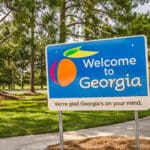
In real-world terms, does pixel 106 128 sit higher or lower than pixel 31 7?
lower

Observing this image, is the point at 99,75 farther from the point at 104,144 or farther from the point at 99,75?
the point at 104,144

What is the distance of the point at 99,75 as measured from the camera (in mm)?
5875

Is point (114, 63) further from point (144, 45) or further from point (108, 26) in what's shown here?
point (108, 26)

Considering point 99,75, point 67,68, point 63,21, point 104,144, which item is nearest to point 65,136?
point 104,144

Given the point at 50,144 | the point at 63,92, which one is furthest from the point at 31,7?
the point at 63,92

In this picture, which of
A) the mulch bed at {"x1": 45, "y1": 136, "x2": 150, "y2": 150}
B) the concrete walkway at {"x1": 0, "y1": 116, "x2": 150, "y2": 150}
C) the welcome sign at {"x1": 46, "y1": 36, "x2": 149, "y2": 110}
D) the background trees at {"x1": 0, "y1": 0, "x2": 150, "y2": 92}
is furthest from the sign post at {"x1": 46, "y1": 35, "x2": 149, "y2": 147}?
the background trees at {"x1": 0, "y1": 0, "x2": 150, "y2": 92}

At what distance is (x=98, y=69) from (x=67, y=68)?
1.42 feet

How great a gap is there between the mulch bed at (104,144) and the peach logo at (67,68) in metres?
2.53

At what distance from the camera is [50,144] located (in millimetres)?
9359

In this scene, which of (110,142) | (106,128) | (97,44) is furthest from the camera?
(106,128)

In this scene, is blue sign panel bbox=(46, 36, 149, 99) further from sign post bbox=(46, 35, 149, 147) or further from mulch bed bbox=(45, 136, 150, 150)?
mulch bed bbox=(45, 136, 150, 150)

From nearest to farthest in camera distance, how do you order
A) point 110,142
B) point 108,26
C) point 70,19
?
point 110,142, point 108,26, point 70,19

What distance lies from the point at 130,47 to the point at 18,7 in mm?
16399

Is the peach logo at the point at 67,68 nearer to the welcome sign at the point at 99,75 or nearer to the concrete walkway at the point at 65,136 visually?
the welcome sign at the point at 99,75
